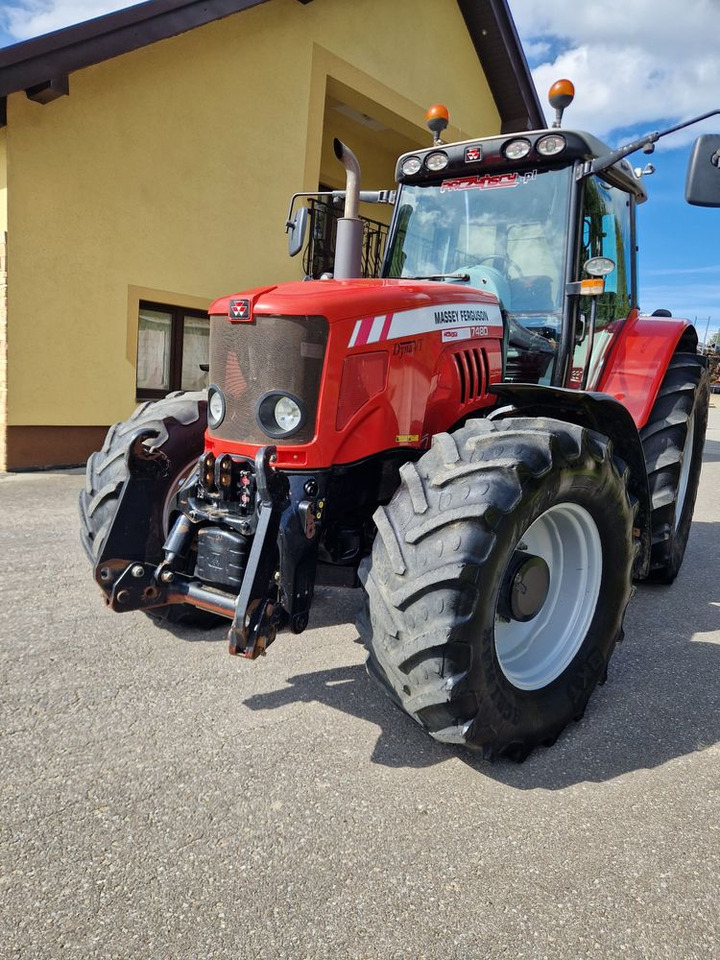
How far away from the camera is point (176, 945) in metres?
1.54

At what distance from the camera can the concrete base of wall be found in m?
6.49

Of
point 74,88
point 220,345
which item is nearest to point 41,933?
point 220,345

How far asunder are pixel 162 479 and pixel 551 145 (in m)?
2.45

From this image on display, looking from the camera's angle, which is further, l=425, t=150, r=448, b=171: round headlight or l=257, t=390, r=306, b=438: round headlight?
l=425, t=150, r=448, b=171: round headlight

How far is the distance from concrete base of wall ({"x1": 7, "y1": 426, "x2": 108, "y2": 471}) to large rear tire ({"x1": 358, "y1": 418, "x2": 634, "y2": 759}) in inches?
211

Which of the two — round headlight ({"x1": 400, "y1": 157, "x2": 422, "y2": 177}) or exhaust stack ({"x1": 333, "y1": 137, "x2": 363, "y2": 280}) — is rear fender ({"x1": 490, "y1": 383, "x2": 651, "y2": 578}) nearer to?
exhaust stack ({"x1": 333, "y1": 137, "x2": 363, "y2": 280})

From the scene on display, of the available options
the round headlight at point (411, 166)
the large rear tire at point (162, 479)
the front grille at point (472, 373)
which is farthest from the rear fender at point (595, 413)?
the round headlight at point (411, 166)

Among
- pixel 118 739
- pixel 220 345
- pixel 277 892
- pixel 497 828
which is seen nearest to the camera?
pixel 277 892

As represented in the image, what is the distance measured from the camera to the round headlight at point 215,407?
2672 millimetres

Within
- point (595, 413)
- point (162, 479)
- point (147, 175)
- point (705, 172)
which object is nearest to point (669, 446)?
point (595, 413)

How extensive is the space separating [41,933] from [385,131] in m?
11.3

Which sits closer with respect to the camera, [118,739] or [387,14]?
[118,739]

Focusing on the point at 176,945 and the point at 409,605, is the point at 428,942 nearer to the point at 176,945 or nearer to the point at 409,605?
the point at 176,945

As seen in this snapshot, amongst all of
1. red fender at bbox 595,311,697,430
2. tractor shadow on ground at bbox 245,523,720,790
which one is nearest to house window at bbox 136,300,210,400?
red fender at bbox 595,311,697,430
